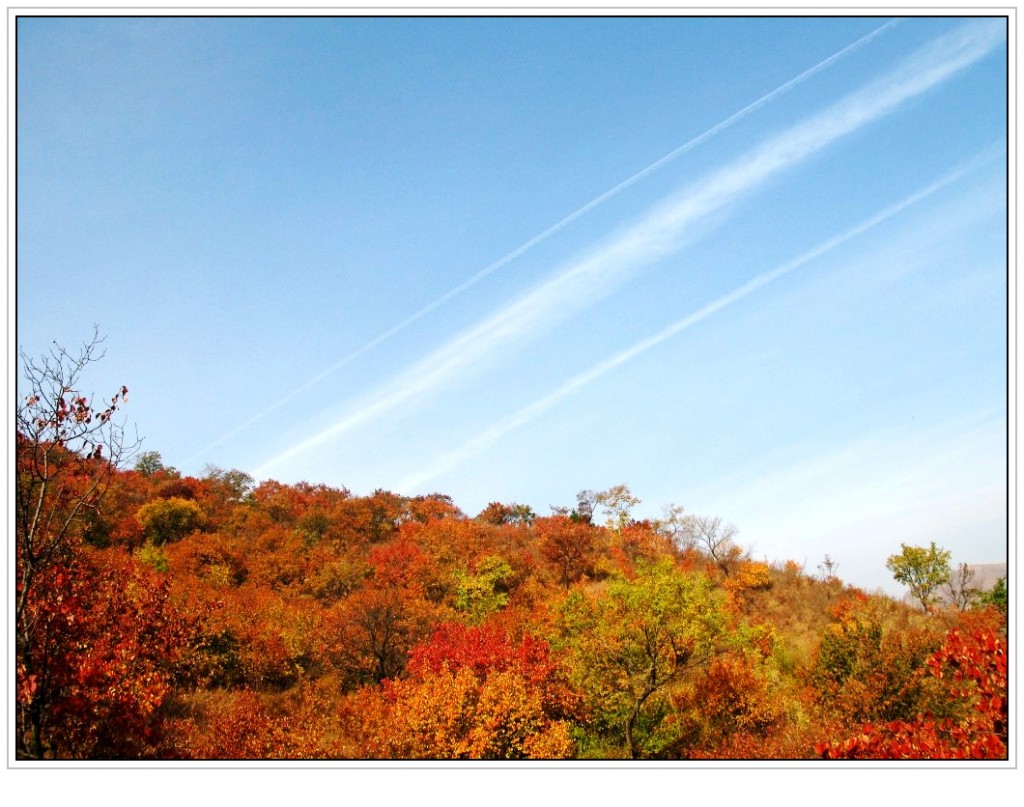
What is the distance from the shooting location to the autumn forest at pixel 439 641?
1292cm

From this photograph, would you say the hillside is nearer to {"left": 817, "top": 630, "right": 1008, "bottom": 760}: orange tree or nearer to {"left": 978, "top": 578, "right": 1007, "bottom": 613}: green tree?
{"left": 817, "top": 630, "right": 1008, "bottom": 760}: orange tree

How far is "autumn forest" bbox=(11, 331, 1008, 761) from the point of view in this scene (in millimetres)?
12922

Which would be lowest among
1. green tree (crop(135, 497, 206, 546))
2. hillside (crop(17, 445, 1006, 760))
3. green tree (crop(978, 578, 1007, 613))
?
hillside (crop(17, 445, 1006, 760))

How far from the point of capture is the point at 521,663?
1113 inches

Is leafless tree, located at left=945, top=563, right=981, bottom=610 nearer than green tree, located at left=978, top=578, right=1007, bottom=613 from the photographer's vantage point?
No

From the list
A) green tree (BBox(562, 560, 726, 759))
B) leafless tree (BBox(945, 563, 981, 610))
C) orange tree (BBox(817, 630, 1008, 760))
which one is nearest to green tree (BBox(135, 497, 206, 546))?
green tree (BBox(562, 560, 726, 759))

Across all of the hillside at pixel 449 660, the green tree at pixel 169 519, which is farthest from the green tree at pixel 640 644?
the green tree at pixel 169 519

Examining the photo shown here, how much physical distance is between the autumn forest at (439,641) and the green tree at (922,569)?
0.16 metres

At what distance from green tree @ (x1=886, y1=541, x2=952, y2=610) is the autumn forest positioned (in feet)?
0.52

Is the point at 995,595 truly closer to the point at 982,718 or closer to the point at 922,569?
the point at 922,569

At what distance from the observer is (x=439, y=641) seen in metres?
33.0

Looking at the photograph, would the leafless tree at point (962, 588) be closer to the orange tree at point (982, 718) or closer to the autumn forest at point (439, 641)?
the autumn forest at point (439, 641)
